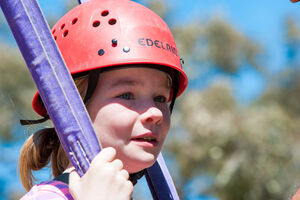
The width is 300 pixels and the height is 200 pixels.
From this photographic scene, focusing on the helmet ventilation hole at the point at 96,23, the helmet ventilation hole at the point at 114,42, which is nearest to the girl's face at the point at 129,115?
the helmet ventilation hole at the point at 114,42

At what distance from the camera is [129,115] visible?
1.87m

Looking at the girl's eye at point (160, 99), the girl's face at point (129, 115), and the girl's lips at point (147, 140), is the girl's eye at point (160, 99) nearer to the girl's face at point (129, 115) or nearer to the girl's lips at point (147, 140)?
the girl's face at point (129, 115)

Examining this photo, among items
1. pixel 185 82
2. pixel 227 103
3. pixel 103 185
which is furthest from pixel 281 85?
pixel 103 185

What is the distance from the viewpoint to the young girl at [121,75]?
1.87m

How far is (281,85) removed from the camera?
16.3 m

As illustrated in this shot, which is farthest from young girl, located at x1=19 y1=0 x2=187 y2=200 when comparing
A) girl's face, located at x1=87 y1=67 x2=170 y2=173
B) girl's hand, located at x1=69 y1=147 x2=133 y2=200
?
girl's hand, located at x1=69 y1=147 x2=133 y2=200

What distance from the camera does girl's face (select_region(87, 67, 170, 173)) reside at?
73.7 inches

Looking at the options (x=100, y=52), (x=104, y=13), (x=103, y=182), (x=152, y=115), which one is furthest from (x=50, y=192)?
(x=104, y=13)

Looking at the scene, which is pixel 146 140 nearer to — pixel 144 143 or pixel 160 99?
pixel 144 143

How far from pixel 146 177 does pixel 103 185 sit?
0.95 m

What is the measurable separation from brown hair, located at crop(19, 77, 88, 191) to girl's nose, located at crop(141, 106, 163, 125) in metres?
0.57

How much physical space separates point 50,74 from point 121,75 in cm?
59

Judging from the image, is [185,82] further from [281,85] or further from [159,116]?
[281,85]

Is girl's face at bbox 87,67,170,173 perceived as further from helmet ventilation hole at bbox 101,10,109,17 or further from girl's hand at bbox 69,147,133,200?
girl's hand at bbox 69,147,133,200
